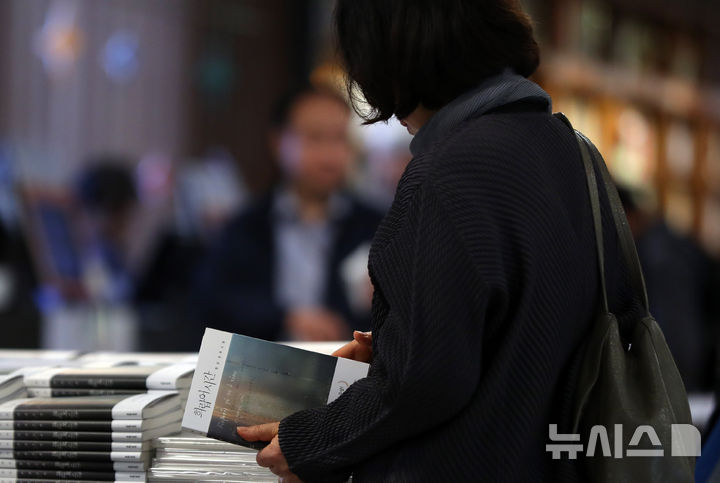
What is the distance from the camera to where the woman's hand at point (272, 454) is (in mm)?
1226

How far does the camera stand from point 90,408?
142cm

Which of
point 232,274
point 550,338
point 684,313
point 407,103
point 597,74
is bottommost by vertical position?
point 684,313

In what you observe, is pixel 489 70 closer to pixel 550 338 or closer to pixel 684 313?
pixel 550 338

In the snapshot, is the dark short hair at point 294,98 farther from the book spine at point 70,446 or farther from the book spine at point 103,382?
the book spine at point 70,446

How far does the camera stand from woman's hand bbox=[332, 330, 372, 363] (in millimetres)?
1476

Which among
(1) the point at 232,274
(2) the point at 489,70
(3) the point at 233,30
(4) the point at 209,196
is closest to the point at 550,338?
(2) the point at 489,70

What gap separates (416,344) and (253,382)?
0.34 metres

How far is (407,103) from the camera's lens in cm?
126

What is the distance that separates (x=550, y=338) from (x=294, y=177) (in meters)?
2.09

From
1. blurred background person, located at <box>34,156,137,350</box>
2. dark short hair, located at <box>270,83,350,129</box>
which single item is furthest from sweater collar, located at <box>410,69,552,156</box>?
blurred background person, located at <box>34,156,137,350</box>

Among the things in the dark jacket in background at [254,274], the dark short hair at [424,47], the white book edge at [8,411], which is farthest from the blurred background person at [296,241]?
the dark short hair at [424,47]

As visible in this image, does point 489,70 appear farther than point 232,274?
No

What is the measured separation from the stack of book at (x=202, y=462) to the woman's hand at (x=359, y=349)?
22 cm
